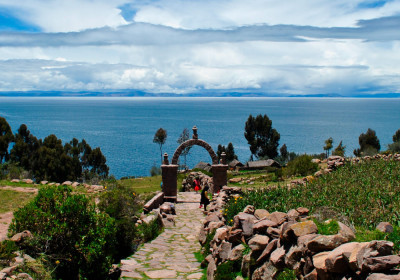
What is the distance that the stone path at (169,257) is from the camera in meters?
10.2

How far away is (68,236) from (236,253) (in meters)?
4.13

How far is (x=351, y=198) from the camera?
11969mm

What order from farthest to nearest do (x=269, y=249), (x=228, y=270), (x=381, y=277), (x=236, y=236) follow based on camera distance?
(x=236, y=236) → (x=228, y=270) → (x=269, y=249) → (x=381, y=277)

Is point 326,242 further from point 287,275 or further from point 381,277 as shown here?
point 381,277

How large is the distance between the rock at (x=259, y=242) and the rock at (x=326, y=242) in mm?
1938

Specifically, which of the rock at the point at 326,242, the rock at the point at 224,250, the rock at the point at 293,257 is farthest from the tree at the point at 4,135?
the rock at the point at 326,242

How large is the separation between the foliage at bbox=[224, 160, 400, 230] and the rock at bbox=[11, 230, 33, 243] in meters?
5.86

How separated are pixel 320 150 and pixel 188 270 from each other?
88306 millimetres

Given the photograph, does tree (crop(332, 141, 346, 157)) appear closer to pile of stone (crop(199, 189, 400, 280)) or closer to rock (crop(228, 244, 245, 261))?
pile of stone (crop(199, 189, 400, 280))

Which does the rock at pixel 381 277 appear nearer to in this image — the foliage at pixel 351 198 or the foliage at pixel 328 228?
the foliage at pixel 328 228

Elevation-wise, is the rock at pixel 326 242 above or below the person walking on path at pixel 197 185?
above

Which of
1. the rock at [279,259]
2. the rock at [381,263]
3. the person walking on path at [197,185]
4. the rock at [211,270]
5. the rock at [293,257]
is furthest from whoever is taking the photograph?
the person walking on path at [197,185]

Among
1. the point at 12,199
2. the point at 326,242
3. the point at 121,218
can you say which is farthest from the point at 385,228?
the point at 12,199

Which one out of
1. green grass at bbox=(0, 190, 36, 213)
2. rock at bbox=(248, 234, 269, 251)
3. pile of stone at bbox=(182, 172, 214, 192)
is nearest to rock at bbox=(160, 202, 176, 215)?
green grass at bbox=(0, 190, 36, 213)
